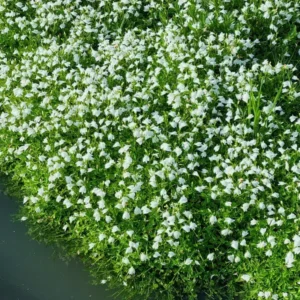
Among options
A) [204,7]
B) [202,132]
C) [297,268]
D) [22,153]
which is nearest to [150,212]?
[202,132]

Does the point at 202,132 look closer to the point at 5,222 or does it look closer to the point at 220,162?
the point at 220,162

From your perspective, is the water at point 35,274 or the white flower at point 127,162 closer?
the water at point 35,274

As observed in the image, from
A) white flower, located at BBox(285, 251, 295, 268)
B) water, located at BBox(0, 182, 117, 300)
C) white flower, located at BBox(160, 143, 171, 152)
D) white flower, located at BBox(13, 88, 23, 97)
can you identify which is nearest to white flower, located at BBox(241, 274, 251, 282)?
white flower, located at BBox(285, 251, 295, 268)

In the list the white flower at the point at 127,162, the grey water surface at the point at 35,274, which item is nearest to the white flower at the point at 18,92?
the grey water surface at the point at 35,274

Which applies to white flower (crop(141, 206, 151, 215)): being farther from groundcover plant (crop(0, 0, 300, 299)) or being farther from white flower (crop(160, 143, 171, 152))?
white flower (crop(160, 143, 171, 152))

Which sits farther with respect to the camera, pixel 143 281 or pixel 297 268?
pixel 143 281

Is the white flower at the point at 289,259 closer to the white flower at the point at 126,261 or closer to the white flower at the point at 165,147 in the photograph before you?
the white flower at the point at 126,261

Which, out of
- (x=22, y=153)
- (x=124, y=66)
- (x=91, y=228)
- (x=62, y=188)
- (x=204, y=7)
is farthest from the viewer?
(x=204, y=7)
